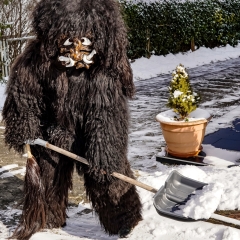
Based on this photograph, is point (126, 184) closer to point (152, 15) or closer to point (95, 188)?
point (95, 188)

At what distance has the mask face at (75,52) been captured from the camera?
2982 millimetres

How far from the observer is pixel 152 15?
12.5m

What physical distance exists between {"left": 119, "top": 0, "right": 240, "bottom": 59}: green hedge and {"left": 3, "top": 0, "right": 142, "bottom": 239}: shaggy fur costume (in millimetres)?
8002

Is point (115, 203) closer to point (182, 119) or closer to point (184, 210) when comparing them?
point (184, 210)

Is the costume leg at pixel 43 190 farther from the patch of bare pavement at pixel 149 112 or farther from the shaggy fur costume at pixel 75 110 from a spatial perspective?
the patch of bare pavement at pixel 149 112

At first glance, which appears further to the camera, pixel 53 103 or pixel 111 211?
pixel 111 211

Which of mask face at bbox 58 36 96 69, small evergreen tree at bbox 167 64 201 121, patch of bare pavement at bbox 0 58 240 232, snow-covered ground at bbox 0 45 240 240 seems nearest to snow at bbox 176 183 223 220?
snow-covered ground at bbox 0 45 240 240

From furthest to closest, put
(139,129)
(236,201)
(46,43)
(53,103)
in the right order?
(139,129)
(236,201)
(53,103)
(46,43)

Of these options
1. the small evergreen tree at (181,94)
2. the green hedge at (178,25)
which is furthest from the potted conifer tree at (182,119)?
the green hedge at (178,25)

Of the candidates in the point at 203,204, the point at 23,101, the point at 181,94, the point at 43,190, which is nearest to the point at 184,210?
the point at 203,204

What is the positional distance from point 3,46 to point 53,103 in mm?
6815

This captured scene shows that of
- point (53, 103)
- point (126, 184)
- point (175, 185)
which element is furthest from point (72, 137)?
point (175, 185)

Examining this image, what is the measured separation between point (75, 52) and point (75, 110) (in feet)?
1.39

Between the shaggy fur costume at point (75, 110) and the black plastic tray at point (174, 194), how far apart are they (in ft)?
1.24
